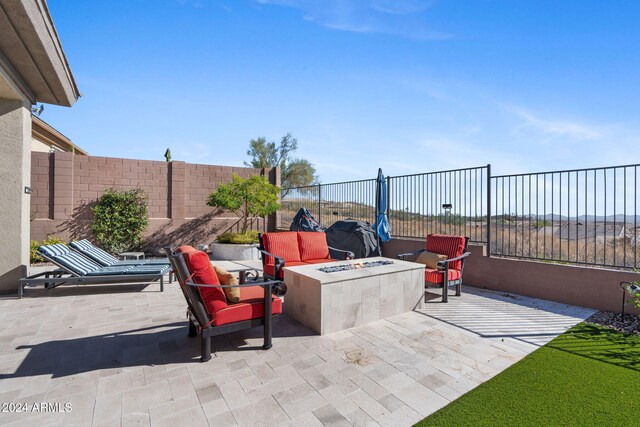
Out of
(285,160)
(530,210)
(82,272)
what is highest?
(285,160)

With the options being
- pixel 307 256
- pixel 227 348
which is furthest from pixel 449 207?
pixel 227 348

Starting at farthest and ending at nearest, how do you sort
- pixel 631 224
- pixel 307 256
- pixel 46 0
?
1. pixel 307 256
2. pixel 631 224
3. pixel 46 0

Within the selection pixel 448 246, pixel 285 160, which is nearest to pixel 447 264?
pixel 448 246

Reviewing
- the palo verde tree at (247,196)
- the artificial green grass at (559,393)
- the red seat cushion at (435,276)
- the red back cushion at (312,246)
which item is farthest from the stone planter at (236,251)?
the artificial green grass at (559,393)

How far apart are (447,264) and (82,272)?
6124mm

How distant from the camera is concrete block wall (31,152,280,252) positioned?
8844 millimetres

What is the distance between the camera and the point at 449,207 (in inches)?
274

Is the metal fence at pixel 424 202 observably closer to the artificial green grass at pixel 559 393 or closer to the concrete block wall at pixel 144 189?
the artificial green grass at pixel 559 393

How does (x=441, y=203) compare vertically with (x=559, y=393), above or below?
above

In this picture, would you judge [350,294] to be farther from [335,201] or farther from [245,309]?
[335,201]

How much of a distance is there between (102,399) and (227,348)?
1.13 meters

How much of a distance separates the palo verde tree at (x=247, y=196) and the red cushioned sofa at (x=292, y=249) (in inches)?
171

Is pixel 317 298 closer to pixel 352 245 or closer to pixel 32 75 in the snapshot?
pixel 352 245

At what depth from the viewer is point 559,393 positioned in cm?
238
